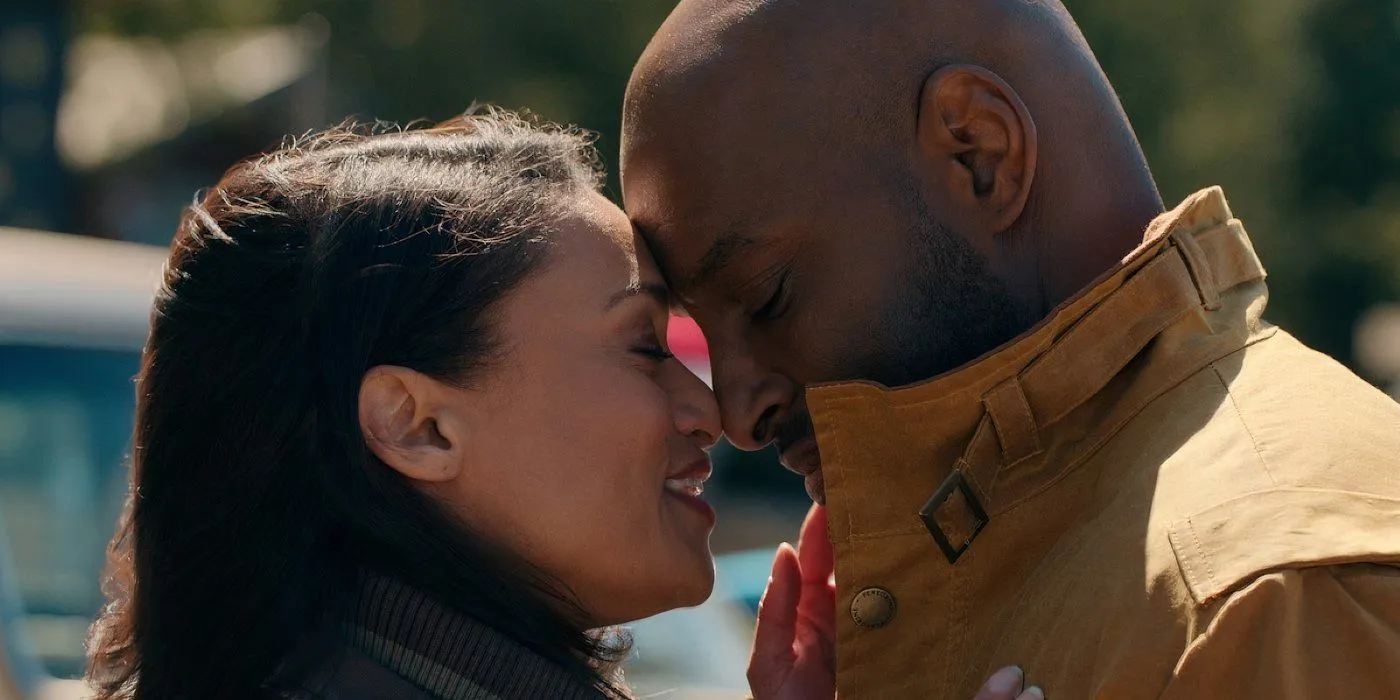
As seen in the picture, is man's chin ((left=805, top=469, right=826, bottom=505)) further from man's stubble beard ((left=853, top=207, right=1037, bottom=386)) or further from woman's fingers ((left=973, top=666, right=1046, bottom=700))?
woman's fingers ((left=973, top=666, right=1046, bottom=700))

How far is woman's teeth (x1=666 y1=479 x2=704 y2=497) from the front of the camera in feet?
7.83

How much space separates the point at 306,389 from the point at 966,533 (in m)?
0.90

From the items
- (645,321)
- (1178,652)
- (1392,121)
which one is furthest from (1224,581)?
(1392,121)

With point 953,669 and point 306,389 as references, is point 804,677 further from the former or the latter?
point 306,389

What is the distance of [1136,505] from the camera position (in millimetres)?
1762

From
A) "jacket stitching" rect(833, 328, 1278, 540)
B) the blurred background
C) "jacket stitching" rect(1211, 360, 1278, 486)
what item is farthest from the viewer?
the blurred background

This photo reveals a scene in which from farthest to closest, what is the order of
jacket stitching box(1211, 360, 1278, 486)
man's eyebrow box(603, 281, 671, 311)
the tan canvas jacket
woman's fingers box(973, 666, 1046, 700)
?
man's eyebrow box(603, 281, 671, 311)
woman's fingers box(973, 666, 1046, 700)
jacket stitching box(1211, 360, 1278, 486)
the tan canvas jacket

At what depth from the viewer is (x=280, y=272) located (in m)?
2.14

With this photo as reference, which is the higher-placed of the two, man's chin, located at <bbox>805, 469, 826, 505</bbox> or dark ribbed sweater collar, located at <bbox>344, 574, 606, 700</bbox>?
man's chin, located at <bbox>805, 469, 826, 505</bbox>

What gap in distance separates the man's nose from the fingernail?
63cm

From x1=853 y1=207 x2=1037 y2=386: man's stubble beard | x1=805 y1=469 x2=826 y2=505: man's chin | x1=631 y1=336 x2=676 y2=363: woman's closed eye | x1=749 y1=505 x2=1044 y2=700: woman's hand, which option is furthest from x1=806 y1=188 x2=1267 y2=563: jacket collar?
x1=749 y1=505 x2=1044 y2=700: woman's hand

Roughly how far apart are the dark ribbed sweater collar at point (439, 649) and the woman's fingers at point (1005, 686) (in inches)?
23.7

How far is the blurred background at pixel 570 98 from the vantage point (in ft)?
40.7

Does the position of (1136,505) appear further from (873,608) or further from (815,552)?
(815,552)
